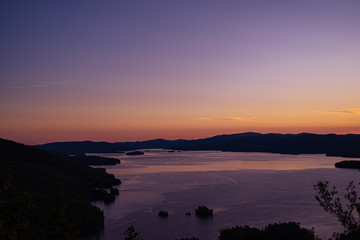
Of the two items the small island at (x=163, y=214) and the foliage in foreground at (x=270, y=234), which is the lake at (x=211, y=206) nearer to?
the small island at (x=163, y=214)

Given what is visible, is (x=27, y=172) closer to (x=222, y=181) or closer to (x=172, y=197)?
(x=172, y=197)

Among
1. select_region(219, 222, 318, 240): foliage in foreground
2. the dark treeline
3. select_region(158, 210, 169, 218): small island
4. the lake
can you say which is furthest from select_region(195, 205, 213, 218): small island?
select_region(219, 222, 318, 240): foliage in foreground

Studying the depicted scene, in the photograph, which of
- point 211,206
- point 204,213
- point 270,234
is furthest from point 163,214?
point 270,234

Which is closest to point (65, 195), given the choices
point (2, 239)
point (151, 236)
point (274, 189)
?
point (2, 239)

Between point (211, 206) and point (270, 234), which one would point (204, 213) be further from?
point (270, 234)

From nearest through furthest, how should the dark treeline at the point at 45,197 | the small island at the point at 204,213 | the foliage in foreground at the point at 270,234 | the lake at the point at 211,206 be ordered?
1. the dark treeline at the point at 45,197
2. the foliage in foreground at the point at 270,234
3. the lake at the point at 211,206
4. the small island at the point at 204,213

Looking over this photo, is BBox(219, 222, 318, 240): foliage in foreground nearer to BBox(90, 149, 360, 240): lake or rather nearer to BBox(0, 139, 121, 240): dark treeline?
BBox(90, 149, 360, 240): lake

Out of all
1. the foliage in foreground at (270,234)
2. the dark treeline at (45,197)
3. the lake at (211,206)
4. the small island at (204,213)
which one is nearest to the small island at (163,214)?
the lake at (211,206)

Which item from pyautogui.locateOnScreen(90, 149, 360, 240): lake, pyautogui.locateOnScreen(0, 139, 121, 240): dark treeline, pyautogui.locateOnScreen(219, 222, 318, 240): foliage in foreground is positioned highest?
pyautogui.locateOnScreen(0, 139, 121, 240): dark treeline
